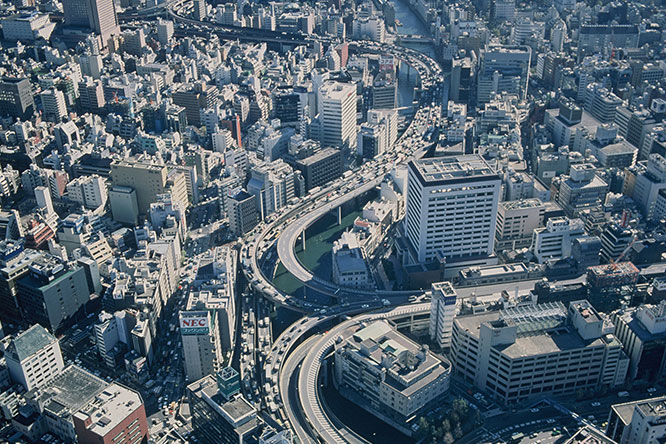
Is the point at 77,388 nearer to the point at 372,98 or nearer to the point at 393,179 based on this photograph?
the point at 393,179

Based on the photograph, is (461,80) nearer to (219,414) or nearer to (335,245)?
(335,245)

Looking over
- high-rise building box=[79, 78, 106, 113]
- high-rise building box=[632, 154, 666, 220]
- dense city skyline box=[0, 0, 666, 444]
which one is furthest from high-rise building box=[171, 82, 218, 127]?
high-rise building box=[632, 154, 666, 220]

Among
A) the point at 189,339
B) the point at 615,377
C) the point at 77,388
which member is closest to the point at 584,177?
the point at 615,377

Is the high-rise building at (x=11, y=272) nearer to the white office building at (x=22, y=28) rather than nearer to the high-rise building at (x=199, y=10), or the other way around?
the white office building at (x=22, y=28)

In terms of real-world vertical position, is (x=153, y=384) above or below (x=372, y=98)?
below

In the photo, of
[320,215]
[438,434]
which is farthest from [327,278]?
[438,434]

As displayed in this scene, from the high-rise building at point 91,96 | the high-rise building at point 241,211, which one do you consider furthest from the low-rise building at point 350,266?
the high-rise building at point 91,96

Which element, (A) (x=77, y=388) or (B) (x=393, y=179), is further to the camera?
(B) (x=393, y=179)

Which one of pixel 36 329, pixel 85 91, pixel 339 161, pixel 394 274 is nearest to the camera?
pixel 36 329
